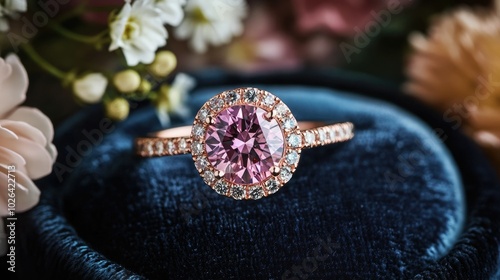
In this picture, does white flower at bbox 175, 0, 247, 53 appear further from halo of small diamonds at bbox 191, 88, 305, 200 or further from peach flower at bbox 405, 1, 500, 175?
peach flower at bbox 405, 1, 500, 175

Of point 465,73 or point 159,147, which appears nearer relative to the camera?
point 159,147

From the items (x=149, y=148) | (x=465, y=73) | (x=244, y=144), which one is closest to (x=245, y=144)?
(x=244, y=144)

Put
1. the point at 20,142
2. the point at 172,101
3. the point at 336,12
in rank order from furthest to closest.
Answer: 1. the point at 336,12
2. the point at 172,101
3. the point at 20,142

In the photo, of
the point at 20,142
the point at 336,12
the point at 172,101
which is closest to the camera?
the point at 20,142

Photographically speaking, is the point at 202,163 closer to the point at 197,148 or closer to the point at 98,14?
the point at 197,148

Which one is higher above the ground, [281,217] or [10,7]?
[10,7]

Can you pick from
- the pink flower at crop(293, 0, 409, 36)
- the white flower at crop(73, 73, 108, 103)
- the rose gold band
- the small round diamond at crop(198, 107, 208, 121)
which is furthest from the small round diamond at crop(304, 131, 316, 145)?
the pink flower at crop(293, 0, 409, 36)
